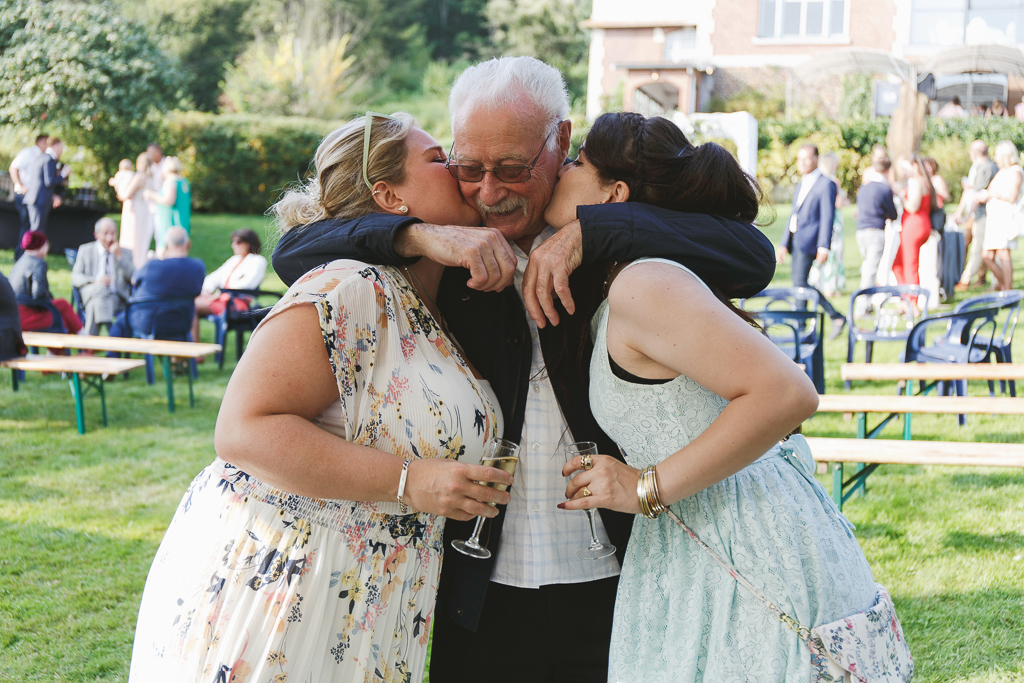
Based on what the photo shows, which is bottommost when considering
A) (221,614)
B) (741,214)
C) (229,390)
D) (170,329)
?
(170,329)

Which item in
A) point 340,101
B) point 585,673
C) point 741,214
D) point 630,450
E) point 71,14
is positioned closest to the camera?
point 630,450

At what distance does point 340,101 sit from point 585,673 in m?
35.5

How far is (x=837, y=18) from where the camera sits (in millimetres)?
30391

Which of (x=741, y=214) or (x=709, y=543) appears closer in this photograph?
(x=709, y=543)

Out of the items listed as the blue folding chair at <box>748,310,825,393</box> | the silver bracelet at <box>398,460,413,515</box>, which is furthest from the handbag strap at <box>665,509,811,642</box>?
the blue folding chair at <box>748,310,825,393</box>

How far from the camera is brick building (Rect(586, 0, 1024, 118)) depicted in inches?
1142

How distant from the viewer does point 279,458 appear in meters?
1.65

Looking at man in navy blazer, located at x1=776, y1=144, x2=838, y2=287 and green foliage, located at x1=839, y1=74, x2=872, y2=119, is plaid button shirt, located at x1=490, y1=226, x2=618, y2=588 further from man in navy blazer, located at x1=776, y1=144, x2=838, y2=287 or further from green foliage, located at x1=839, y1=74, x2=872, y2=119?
green foliage, located at x1=839, y1=74, x2=872, y2=119

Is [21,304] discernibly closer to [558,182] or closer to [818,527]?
[558,182]

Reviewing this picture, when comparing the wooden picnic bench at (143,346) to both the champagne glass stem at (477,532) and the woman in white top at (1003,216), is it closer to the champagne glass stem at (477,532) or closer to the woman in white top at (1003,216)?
the champagne glass stem at (477,532)

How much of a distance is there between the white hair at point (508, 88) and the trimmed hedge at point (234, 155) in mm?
21952

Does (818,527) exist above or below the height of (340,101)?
below

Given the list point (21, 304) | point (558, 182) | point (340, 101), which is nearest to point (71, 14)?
point (21, 304)

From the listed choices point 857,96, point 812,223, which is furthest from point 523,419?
point 857,96
